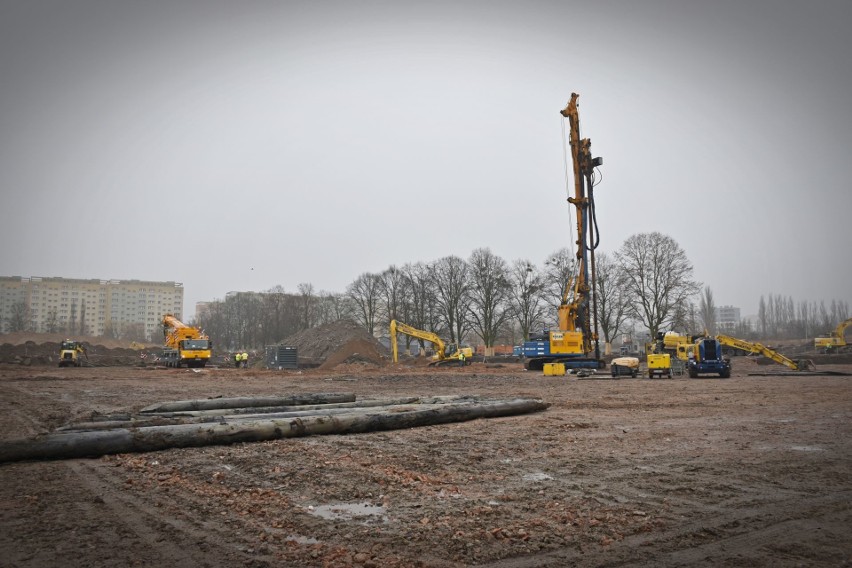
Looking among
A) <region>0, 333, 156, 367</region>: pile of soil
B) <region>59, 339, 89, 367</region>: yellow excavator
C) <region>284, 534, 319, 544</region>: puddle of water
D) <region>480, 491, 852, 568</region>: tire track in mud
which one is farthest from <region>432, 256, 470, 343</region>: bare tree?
<region>284, 534, 319, 544</region>: puddle of water

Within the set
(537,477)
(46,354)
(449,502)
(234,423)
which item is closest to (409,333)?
(234,423)

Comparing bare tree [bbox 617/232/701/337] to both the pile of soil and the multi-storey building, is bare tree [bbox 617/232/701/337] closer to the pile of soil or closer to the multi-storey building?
the pile of soil

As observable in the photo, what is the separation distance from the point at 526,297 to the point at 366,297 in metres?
22.1

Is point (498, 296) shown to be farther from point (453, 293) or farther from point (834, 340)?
point (834, 340)

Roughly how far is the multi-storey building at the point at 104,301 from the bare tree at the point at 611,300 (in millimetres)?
98429

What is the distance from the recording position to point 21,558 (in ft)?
13.2

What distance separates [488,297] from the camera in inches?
2393

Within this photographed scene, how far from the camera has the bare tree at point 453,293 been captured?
62.3 m

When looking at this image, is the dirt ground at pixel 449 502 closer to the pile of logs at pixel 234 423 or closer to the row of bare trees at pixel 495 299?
the pile of logs at pixel 234 423

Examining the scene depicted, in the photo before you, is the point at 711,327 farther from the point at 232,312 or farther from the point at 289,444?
the point at 289,444

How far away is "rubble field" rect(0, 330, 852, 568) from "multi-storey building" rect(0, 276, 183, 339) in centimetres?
12368

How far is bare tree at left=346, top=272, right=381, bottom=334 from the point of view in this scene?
71.4 m

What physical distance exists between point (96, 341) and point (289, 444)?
3300 inches

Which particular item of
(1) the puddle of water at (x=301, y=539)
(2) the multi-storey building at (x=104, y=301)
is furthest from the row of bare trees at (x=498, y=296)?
(2) the multi-storey building at (x=104, y=301)
